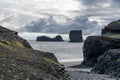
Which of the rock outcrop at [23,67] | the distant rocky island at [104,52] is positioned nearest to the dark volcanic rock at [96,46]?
the distant rocky island at [104,52]

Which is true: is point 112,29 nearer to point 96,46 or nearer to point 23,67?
point 96,46

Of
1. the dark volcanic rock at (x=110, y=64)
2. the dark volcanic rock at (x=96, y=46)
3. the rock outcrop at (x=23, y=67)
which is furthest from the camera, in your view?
the dark volcanic rock at (x=96, y=46)

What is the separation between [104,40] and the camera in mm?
107938

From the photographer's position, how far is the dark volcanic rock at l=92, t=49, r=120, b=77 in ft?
229

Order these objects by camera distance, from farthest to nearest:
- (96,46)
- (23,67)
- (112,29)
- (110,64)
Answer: (112,29) → (96,46) → (110,64) → (23,67)

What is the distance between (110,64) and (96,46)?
34.3 meters

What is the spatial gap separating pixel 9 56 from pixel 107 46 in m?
63.2

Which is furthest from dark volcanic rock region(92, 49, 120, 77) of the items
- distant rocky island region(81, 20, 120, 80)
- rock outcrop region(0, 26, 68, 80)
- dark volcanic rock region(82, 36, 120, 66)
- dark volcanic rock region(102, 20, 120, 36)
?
dark volcanic rock region(102, 20, 120, 36)

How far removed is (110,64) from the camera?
243 feet

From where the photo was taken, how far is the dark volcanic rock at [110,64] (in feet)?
229

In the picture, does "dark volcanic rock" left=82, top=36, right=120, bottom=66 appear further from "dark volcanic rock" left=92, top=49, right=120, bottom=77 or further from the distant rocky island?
"dark volcanic rock" left=92, top=49, right=120, bottom=77

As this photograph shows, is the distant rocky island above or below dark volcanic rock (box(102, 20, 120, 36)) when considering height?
below

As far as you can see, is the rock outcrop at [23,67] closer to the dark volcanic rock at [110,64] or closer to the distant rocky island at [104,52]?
the dark volcanic rock at [110,64]

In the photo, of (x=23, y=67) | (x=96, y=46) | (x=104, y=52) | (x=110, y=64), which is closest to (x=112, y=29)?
(x=96, y=46)
